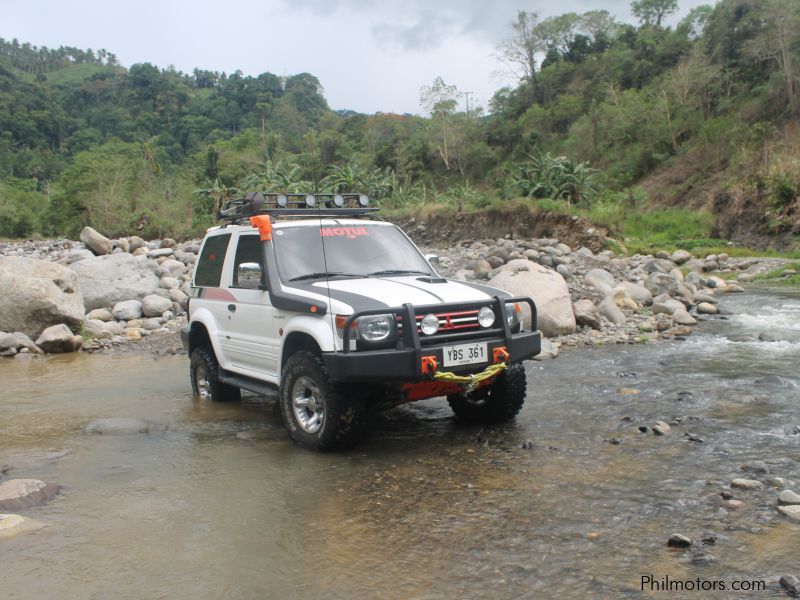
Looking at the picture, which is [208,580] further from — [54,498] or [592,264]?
[592,264]

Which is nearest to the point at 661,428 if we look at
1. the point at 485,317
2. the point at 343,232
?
the point at 485,317

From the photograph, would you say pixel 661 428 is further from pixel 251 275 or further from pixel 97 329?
pixel 97 329

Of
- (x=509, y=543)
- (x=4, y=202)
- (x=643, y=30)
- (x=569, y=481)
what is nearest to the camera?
(x=509, y=543)

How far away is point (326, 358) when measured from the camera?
5.63 m

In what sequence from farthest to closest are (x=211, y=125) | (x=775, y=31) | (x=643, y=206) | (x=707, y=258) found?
(x=211, y=125), (x=775, y=31), (x=643, y=206), (x=707, y=258)

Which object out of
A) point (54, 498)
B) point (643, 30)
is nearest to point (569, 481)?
point (54, 498)

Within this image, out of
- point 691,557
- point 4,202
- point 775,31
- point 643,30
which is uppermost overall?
point 643,30

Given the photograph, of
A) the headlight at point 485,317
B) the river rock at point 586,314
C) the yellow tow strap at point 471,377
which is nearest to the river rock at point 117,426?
the yellow tow strap at point 471,377

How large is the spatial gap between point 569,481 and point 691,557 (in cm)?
138

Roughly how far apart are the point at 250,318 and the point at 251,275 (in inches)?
18.7

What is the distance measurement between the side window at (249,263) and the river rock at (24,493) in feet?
8.00

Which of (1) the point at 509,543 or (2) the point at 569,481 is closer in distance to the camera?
(1) the point at 509,543

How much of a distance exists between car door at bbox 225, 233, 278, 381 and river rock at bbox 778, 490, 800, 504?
13.8 ft

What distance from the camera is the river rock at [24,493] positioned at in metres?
5.19
